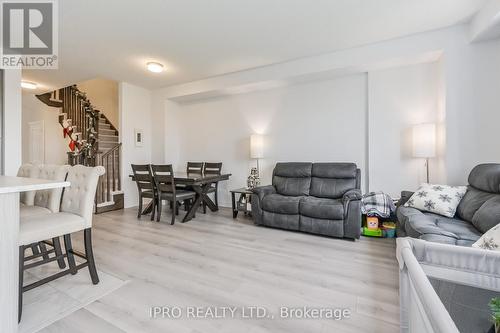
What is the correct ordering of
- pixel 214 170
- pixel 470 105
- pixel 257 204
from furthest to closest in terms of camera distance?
pixel 214 170 < pixel 257 204 < pixel 470 105

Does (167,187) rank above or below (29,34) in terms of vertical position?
below

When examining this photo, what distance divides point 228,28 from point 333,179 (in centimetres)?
241

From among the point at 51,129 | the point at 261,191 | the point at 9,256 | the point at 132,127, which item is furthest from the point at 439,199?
the point at 51,129

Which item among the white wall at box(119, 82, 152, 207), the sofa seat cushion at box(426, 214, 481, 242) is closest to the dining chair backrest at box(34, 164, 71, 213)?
the white wall at box(119, 82, 152, 207)

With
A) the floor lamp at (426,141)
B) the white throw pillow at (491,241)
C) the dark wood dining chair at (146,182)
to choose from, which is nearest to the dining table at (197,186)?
the dark wood dining chair at (146,182)

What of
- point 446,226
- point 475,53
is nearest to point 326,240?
point 446,226

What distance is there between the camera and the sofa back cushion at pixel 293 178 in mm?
3623

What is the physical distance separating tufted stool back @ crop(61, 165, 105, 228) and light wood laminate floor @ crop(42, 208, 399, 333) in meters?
0.63

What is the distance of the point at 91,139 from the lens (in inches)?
206

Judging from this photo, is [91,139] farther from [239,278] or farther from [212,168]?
[239,278]

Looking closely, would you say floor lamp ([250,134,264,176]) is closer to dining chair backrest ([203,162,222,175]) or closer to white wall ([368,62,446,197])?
dining chair backrest ([203,162,222,175])

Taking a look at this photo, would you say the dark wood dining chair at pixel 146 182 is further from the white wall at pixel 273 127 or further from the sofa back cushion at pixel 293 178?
the sofa back cushion at pixel 293 178

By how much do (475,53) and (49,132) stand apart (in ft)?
27.5

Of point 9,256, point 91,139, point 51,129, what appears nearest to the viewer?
point 9,256
